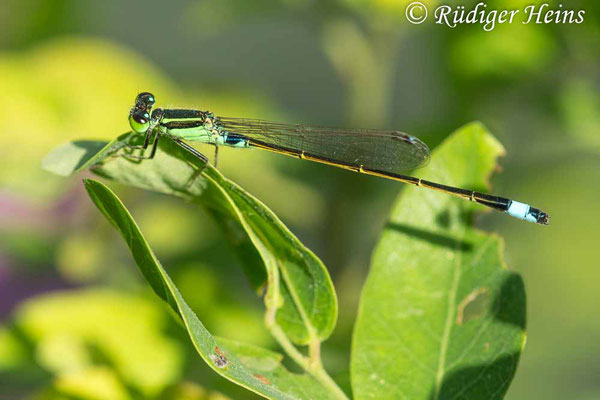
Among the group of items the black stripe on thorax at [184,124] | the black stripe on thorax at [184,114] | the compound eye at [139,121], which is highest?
the black stripe on thorax at [184,114]

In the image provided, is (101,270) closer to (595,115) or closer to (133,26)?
(595,115)

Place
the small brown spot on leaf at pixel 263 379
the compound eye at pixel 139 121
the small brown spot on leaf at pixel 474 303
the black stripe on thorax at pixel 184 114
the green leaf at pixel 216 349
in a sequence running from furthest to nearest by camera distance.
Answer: the black stripe on thorax at pixel 184 114 < the compound eye at pixel 139 121 < the small brown spot on leaf at pixel 474 303 < the small brown spot on leaf at pixel 263 379 < the green leaf at pixel 216 349

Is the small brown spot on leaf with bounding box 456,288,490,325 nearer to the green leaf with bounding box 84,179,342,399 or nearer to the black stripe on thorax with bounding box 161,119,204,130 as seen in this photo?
the green leaf with bounding box 84,179,342,399

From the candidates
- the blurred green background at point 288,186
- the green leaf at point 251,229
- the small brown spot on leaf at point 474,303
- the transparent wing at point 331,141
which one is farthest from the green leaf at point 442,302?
the transparent wing at point 331,141

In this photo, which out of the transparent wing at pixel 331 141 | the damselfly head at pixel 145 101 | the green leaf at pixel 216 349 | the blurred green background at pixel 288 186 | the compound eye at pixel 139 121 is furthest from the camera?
the transparent wing at pixel 331 141

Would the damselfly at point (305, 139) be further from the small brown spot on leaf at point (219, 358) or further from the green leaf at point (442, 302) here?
the small brown spot on leaf at point (219, 358)

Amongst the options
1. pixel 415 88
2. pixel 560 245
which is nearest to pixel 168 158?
pixel 560 245

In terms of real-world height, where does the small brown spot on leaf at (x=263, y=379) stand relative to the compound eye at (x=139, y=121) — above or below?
below
